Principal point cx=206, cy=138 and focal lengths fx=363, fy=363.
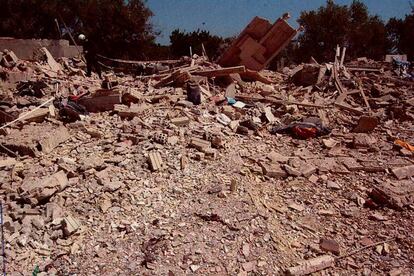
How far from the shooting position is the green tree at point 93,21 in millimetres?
20422

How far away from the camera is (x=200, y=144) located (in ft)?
19.8

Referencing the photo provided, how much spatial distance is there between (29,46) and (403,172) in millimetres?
12499

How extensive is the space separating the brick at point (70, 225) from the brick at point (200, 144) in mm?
2296

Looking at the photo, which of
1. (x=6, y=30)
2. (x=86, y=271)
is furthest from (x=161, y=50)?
(x=86, y=271)

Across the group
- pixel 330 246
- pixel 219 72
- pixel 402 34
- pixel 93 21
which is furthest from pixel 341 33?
pixel 330 246

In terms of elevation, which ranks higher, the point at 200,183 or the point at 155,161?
the point at 155,161

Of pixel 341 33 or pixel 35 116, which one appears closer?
pixel 35 116

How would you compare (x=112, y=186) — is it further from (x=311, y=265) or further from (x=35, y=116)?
(x=35, y=116)

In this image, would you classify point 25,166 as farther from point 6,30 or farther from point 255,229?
point 6,30

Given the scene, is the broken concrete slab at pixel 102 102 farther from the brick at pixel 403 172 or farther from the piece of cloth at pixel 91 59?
the brick at pixel 403 172

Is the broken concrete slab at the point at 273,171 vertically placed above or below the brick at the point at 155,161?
above

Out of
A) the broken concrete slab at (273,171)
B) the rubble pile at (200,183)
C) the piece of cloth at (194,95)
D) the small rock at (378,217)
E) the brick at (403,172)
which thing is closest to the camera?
the rubble pile at (200,183)

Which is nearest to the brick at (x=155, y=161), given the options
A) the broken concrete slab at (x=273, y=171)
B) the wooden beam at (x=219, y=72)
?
the broken concrete slab at (x=273, y=171)

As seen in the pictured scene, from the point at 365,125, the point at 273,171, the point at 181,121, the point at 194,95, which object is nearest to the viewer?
the point at 273,171
